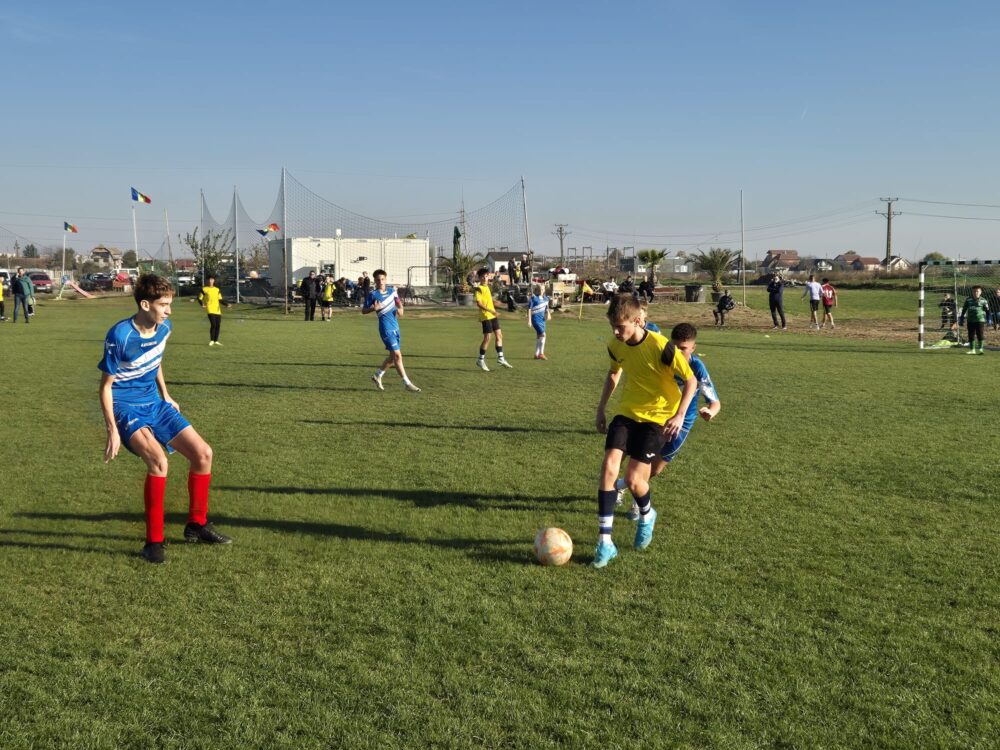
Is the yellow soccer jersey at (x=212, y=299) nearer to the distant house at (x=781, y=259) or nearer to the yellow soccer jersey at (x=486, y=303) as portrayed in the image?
the yellow soccer jersey at (x=486, y=303)

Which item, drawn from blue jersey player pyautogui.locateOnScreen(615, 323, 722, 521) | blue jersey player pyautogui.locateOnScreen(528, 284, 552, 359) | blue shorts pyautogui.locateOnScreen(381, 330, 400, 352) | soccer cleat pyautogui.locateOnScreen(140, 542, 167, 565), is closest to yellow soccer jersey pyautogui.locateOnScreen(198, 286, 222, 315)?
blue jersey player pyautogui.locateOnScreen(528, 284, 552, 359)

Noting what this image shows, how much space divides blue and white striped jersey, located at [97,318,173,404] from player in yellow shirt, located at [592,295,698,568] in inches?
126

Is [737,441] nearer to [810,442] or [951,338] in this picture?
[810,442]

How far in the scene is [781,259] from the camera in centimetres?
16962

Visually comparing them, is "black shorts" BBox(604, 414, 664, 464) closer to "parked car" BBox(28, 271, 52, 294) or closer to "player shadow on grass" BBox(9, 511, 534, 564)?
"player shadow on grass" BBox(9, 511, 534, 564)

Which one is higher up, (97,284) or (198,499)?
(97,284)

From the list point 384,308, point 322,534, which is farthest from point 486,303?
point 322,534

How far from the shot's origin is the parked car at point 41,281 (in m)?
59.5

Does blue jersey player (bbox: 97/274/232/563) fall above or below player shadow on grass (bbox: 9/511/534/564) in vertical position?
above

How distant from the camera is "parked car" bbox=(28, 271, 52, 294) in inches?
2341

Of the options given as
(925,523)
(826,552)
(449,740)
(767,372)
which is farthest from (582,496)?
(767,372)

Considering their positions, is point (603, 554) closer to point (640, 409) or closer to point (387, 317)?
point (640, 409)

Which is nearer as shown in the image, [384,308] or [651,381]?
[651,381]

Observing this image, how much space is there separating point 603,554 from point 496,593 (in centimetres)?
93
